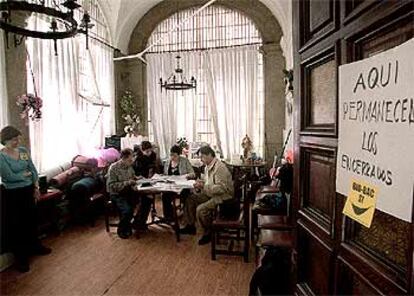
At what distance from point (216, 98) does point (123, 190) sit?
12.0 ft

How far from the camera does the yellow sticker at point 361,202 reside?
686mm

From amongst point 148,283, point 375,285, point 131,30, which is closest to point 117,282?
point 148,283

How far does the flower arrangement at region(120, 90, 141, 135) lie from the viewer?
7391mm

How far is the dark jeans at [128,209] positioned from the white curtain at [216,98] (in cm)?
310

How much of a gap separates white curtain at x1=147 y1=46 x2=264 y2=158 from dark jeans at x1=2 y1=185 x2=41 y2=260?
14.2 feet

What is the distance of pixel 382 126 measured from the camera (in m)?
0.64

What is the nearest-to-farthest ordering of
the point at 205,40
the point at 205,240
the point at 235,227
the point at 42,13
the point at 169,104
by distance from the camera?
the point at 42,13 < the point at 235,227 < the point at 205,240 < the point at 205,40 < the point at 169,104

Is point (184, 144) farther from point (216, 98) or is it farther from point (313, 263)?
point (313, 263)

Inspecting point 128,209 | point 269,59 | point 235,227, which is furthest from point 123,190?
point 269,59

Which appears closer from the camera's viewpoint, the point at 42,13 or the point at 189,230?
the point at 42,13

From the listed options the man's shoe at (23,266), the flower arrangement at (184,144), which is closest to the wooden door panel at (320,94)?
the man's shoe at (23,266)

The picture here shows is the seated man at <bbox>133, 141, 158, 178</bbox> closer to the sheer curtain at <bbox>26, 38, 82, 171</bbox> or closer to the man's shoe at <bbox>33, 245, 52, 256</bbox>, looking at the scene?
the sheer curtain at <bbox>26, 38, 82, 171</bbox>

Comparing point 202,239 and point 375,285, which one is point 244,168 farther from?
point 375,285

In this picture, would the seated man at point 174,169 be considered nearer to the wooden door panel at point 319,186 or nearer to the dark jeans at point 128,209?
the dark jeans at point 128,209
